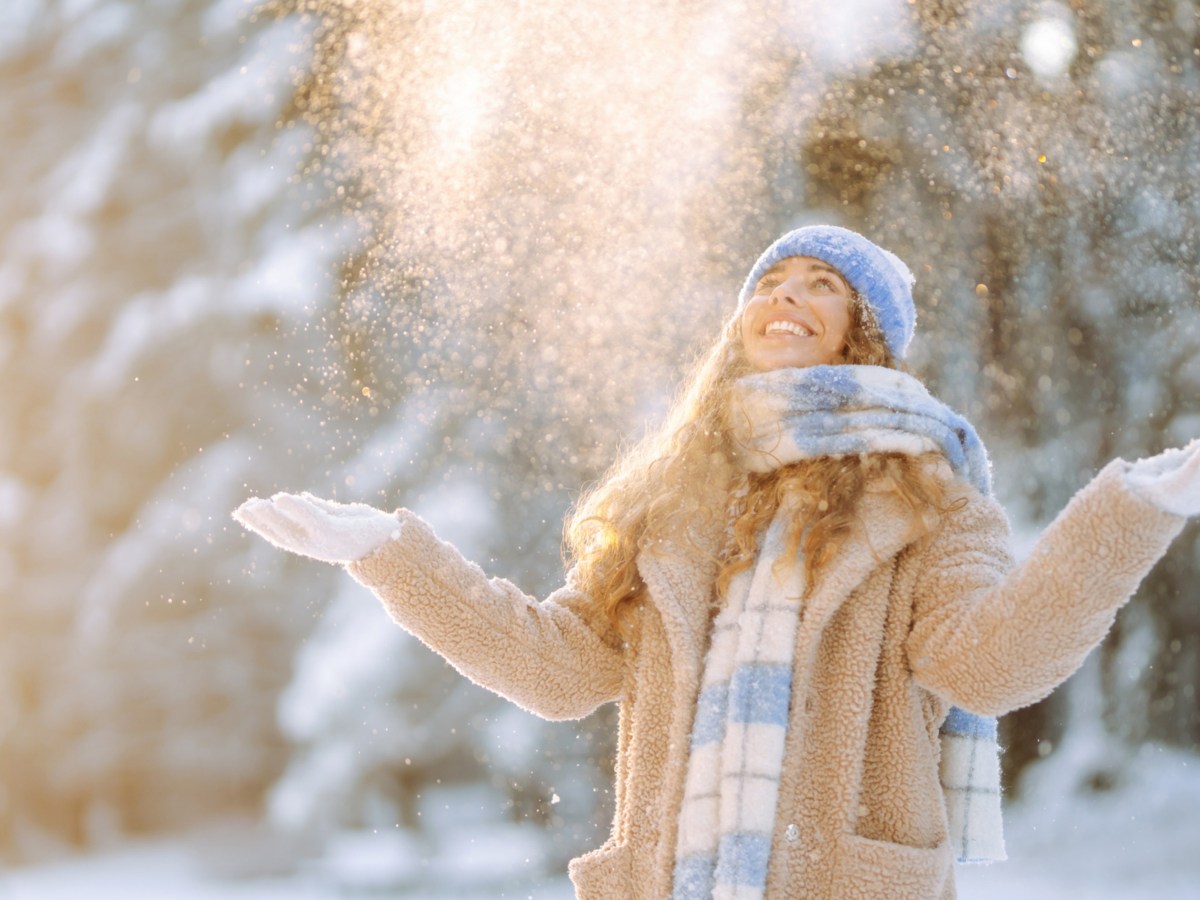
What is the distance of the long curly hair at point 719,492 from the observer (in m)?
1.26

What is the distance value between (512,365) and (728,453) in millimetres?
3149

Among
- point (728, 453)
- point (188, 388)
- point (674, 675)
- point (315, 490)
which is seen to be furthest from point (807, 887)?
point (188, 388)

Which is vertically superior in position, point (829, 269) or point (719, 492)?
point (829, 269)

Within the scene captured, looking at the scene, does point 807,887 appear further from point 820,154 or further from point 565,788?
point 820,154

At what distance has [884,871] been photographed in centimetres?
109

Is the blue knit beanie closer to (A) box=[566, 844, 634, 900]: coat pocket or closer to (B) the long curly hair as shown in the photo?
(B) the long curly hair

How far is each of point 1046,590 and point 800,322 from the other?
19.4 inches

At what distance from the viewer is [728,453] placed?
1.42 meters

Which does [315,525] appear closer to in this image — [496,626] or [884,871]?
[496,626]

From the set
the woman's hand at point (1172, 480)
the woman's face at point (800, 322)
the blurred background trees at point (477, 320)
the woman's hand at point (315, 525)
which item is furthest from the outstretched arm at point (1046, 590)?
the blurred background trees at point (477, 320)

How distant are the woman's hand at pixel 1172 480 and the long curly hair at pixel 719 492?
0.25 m

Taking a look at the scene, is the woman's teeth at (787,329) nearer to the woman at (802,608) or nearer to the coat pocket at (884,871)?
the woman at (802,608)

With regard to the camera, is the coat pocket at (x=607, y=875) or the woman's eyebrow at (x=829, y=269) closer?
the coat pocket at (x=607, y=875)

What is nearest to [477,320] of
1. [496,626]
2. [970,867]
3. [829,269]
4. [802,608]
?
[970,867]
